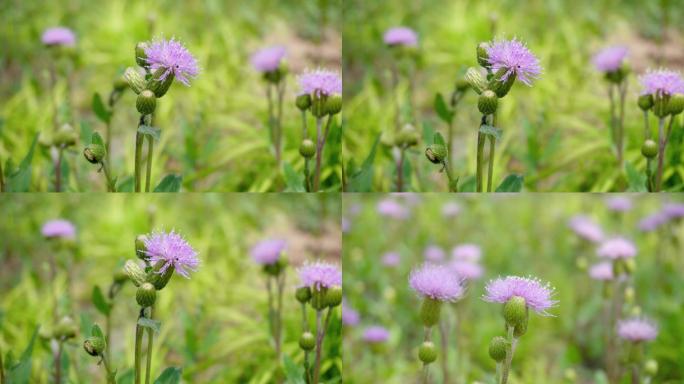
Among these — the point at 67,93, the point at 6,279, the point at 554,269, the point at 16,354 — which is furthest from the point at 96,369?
the point at 554,269

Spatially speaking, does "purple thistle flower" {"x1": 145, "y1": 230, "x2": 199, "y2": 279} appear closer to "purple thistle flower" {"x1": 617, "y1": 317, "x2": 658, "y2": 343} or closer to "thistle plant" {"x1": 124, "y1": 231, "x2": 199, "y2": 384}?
"thistle plant" {"x1": 124, "y1": 231, "x2": 199, "y2": 384}

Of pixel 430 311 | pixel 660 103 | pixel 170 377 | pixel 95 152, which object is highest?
pixel 660 103

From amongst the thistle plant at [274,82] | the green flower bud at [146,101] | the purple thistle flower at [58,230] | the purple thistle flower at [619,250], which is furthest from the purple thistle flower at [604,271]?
the purple thistle flower at [58,230]

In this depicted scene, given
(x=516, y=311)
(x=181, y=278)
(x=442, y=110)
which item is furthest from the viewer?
(x=181, y=278)

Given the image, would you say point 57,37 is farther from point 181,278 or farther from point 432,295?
point 432,295

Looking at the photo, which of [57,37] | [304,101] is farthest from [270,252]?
[57,37]

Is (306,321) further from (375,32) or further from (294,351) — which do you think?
(375,32)

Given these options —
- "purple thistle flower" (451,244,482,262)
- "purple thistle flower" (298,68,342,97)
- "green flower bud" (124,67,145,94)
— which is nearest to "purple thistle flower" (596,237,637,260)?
"purple thistle flower" (451,244,482,262)
